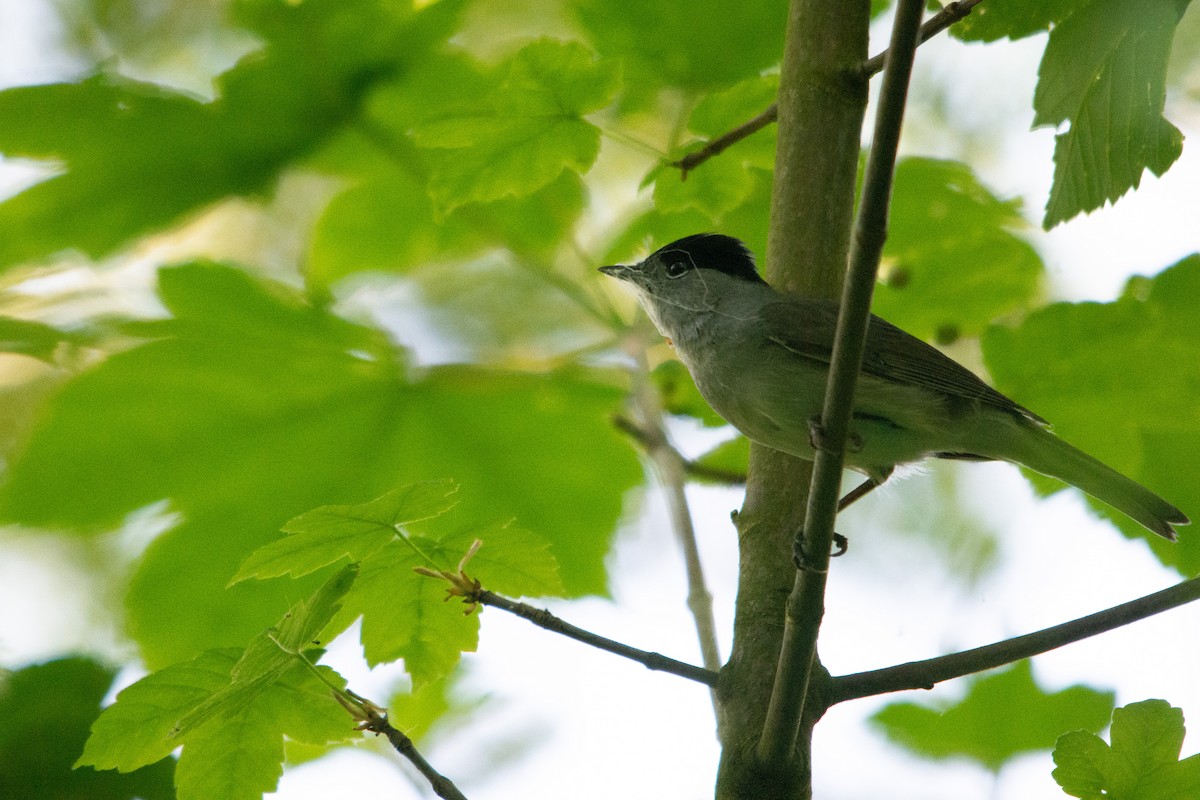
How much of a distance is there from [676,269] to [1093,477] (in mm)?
1292

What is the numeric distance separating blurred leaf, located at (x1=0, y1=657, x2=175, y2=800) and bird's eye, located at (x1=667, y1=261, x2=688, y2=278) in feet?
6.16

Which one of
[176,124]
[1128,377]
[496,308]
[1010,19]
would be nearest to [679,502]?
[1128,377]

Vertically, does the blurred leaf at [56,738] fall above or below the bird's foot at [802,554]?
below

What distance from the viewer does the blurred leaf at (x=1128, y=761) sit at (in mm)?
1583

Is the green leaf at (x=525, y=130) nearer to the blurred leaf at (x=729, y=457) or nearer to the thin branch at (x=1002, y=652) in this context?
the blurred leaf at (x=729, y=457)

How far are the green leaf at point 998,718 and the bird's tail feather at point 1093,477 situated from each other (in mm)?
424

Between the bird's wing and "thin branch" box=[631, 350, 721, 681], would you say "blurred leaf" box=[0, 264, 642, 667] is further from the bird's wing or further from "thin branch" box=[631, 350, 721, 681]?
the bird's wing

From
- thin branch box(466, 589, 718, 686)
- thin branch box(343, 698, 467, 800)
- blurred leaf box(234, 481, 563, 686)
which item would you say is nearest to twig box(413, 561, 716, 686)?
thin branch box(466, 589, 718, 686)

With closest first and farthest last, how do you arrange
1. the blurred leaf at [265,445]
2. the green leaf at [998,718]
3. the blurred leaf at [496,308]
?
the green leaf at [998,718], the blurred leaf at [265,445], the blurred leaf at [496,308]

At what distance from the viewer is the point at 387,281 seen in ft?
11.8

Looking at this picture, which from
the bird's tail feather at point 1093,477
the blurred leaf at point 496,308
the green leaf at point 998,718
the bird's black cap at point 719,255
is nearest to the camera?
the bird's tail feather at point 1093,477

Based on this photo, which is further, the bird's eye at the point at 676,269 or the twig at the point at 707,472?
the bird's eye at the point at 676,269

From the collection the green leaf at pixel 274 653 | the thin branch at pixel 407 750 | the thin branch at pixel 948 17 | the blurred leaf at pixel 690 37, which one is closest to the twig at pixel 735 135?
the thin branch at pixel 948 17

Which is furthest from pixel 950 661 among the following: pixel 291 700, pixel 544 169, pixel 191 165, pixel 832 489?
pixel 191 165
